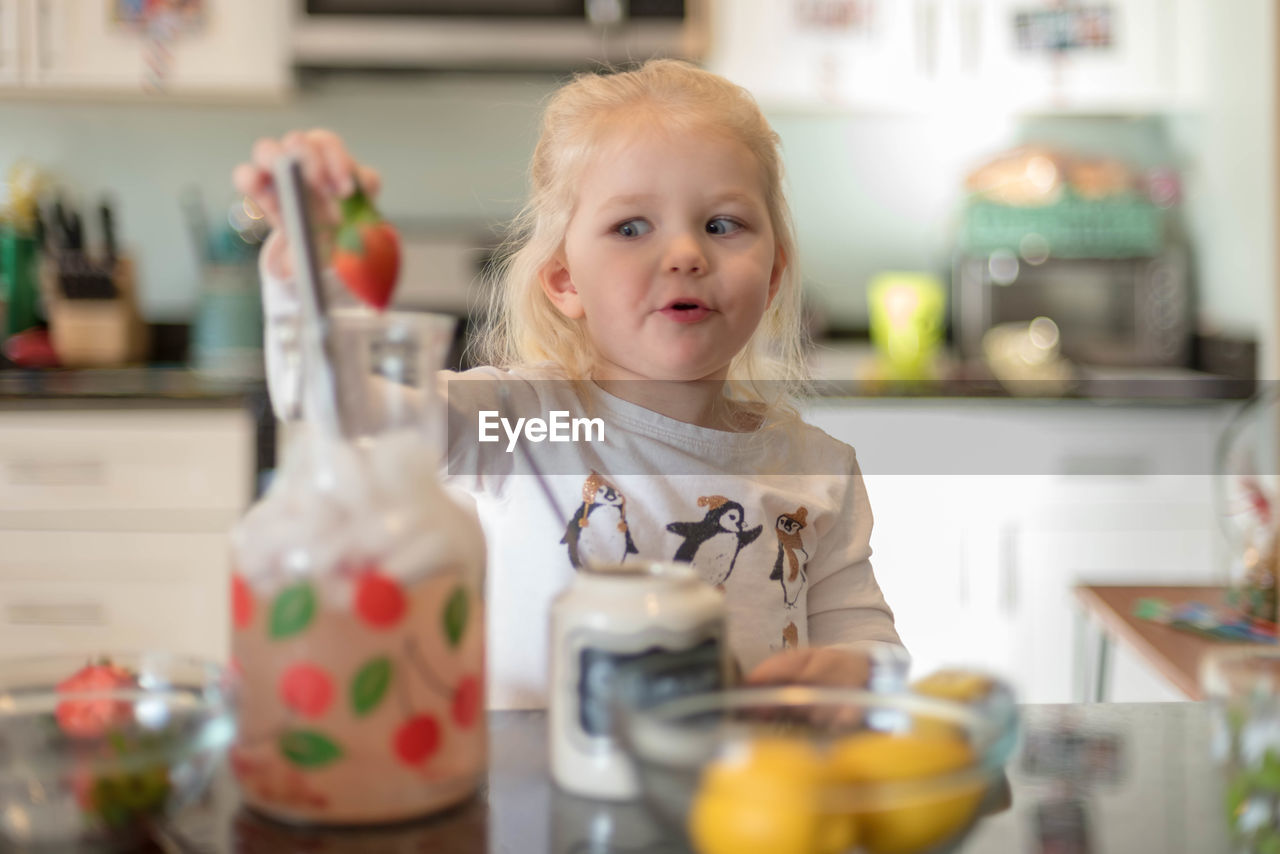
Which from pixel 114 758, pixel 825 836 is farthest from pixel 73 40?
pixel 825 836

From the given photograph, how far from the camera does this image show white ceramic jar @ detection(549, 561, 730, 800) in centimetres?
48

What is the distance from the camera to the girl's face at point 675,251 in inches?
37.6

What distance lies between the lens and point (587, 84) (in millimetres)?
1106

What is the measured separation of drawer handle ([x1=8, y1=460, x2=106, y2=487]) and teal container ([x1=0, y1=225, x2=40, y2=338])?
491 mm

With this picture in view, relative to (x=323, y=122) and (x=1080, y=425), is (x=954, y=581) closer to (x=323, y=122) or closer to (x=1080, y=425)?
(x=1080, y=425)

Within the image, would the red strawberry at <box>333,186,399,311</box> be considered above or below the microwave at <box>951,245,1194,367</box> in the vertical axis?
above

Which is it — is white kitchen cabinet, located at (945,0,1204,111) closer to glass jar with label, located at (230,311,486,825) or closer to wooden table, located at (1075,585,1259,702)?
wooden table, located at (1075,585,1259,702)

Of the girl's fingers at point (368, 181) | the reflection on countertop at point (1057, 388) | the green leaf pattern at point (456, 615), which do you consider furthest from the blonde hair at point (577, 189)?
the reflection on countertop at point (1057, 388)

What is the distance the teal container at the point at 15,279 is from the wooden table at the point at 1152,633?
2192mm

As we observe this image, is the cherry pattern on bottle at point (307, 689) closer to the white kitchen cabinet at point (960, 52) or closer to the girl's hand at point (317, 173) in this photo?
the girl's hand at point (317, 173)

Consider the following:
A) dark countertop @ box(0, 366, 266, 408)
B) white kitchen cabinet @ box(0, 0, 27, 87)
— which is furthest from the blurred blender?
white kitchen cabinet @ box(0, 0, 27, 87)

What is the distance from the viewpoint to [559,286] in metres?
1.11

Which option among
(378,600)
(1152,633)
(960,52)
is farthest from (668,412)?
(960,52)

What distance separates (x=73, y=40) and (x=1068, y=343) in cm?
217
